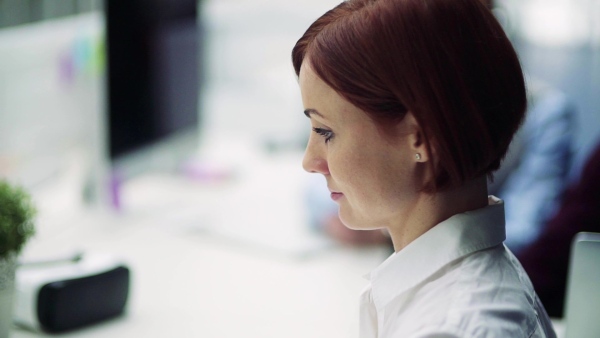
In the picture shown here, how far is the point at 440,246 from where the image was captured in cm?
87

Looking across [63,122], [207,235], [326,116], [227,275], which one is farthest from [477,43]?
[63,122]

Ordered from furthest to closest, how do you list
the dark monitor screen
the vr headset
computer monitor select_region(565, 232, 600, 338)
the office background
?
the dark monitor screen
the office background
the vr headset
computer monitor select_region(565, 232, 600, 338)

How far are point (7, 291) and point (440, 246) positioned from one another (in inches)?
25.3

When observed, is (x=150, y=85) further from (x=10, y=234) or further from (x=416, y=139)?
(x=416, y=139)

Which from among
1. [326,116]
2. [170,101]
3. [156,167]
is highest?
[326,116]

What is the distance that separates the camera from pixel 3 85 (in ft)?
5.37

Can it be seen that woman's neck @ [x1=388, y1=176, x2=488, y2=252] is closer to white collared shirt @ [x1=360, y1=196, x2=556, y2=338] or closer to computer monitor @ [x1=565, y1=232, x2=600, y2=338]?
white collared shirt @ [x1=360, y1=196, x2=556, y2=338]

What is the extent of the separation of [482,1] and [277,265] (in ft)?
2.99

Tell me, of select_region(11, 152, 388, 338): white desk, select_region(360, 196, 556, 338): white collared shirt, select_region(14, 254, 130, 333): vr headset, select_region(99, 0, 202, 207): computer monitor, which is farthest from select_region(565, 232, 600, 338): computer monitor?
select_region(99, 0, 202, 207): computer monitor

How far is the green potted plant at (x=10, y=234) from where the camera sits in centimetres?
111

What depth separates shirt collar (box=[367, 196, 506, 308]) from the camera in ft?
2.81

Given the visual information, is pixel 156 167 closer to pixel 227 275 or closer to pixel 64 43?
pixel 64 43

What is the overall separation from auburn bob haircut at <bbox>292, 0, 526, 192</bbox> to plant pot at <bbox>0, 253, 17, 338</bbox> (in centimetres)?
56

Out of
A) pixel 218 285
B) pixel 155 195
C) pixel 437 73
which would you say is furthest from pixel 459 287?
pixel 155 195
